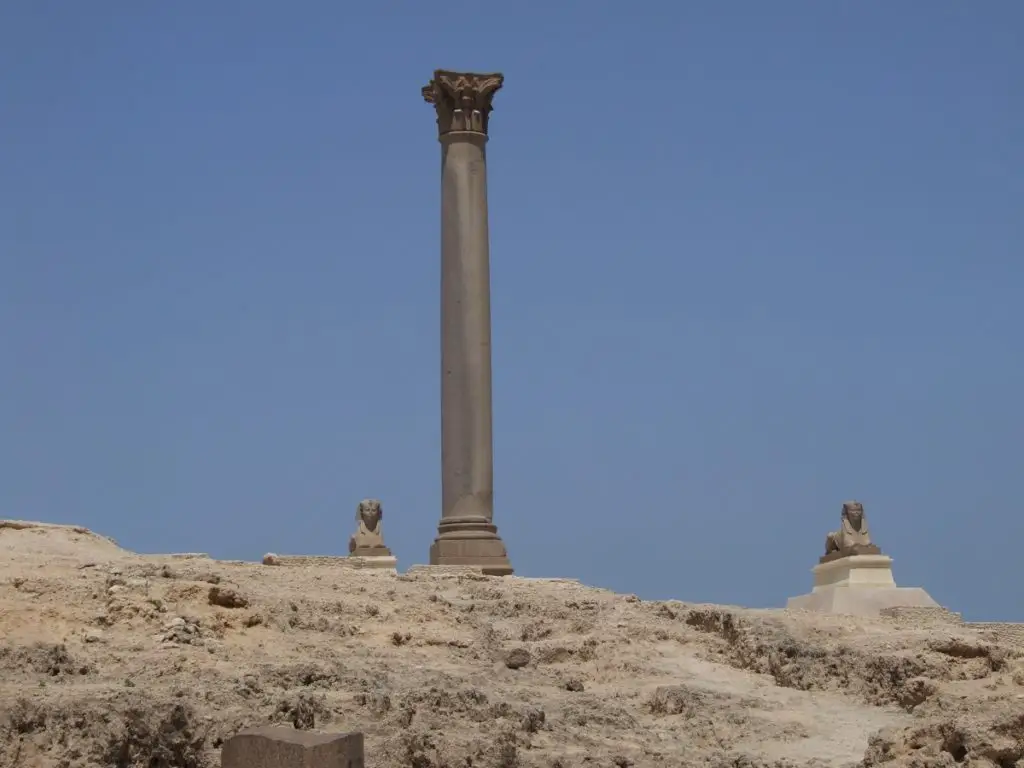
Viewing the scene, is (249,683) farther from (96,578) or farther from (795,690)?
(795,690)

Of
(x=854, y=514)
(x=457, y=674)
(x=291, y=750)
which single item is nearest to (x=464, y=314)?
(x=854, y=514)

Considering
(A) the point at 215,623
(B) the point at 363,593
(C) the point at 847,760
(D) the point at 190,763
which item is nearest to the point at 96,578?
(A) the point at 215,623

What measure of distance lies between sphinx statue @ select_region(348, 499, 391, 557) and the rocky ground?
9.87 metres

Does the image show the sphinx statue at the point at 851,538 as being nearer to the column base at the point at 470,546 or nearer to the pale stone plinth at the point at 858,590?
the pale stone plinth at the point at 858,590

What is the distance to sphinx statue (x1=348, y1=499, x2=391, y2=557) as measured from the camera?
86.6ft

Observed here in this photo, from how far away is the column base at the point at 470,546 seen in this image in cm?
2275

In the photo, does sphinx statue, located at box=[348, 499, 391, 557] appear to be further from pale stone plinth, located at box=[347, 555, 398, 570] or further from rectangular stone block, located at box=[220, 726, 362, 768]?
rectangular stone block, located at box=[220, 726, 362, 768]

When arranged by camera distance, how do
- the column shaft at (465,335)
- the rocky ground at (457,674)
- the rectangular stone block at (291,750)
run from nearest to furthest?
the rectangular stone block at (291,750)
the rocky ground at (457,674)
the column shaft at (465,335)

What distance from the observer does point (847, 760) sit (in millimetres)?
11078

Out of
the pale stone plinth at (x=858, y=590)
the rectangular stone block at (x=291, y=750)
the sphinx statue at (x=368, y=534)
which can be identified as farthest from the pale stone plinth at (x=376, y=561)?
the rectangular stone block at (x=291, y=750)

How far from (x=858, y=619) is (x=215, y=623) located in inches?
245

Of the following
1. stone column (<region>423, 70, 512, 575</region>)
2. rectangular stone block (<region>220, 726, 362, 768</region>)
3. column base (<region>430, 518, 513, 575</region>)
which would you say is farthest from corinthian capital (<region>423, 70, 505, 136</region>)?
rectangular stone block (<region>220, 726, 362, 768</region>)

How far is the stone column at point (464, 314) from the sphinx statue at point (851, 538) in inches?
206

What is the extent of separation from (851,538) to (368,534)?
24.4ft
